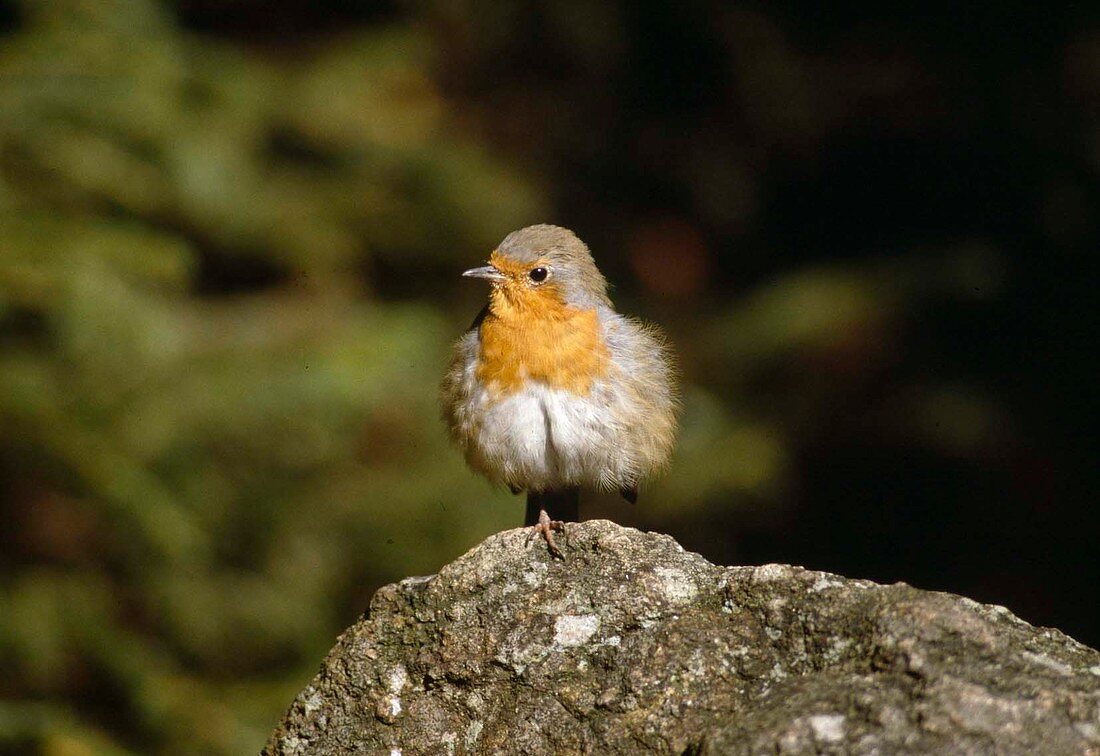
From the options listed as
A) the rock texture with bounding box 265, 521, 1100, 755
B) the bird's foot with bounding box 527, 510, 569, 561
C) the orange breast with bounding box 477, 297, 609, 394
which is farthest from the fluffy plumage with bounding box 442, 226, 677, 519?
the rock texture with bounding box 265, 521, 1100, 755

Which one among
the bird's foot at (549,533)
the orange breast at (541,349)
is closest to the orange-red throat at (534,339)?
the orange breast at (541,349)

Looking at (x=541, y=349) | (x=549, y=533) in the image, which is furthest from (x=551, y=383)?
(x=549, y=533)

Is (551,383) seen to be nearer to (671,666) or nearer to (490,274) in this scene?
(490,274)

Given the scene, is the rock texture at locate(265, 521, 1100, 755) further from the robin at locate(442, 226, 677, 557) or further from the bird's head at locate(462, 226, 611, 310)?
the bird's head at locate(462, 226, 611, 310)

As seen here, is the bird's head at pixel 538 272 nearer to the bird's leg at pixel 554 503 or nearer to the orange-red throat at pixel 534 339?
the orange-red throat at pixel 534 339

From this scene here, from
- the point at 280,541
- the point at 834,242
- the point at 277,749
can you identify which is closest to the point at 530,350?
the point at 277,749

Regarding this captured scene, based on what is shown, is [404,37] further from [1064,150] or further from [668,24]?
[1064,150]
